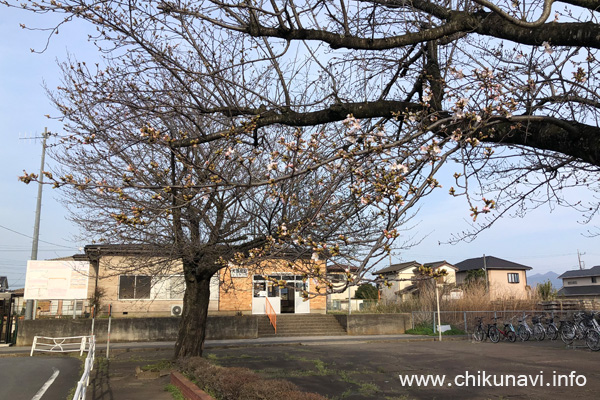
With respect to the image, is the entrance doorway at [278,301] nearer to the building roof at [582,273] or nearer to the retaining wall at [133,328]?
the retaining wall at [133,328]

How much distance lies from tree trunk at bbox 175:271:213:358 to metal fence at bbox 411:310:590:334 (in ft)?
49.1

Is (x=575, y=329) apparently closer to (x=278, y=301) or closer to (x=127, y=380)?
(x=278, y=301)

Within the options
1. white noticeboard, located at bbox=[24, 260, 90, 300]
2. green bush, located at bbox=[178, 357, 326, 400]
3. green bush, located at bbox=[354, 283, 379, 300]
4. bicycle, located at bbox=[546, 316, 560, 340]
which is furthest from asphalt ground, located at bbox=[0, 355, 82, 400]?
green bush, located at bbox=[354, 283, 379, 300]

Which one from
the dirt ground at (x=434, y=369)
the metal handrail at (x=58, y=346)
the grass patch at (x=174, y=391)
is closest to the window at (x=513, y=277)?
the dirt ground at (x=434, y=369)

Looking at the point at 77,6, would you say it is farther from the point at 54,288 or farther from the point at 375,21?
the point at 54,288

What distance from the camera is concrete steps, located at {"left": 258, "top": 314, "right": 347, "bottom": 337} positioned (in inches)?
961

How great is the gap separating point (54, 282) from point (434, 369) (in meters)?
14.6

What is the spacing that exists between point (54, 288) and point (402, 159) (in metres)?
17.7

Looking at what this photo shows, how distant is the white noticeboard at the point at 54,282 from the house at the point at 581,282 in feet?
162

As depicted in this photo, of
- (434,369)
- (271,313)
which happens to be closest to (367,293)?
(271,313)

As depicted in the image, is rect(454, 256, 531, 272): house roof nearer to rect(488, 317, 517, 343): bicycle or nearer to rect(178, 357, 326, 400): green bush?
rect(488, 317, 517, 343): bicycle

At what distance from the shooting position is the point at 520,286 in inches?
1870

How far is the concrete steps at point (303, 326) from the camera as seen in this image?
2442cm

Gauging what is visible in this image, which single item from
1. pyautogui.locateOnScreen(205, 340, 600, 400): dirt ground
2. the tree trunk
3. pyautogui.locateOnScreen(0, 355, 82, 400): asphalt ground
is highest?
the tree trunk
